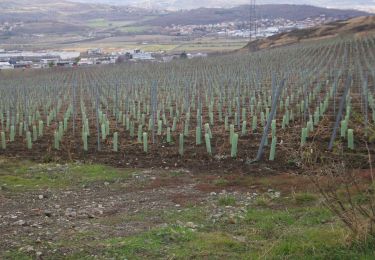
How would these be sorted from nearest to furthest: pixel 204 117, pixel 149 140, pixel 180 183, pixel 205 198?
pixel 205 198 < pixel 180 183 < pixel 149 140 < pixel 204 117

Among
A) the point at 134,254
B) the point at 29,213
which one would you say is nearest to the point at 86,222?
the point at 29,213

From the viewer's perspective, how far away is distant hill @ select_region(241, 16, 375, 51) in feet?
219

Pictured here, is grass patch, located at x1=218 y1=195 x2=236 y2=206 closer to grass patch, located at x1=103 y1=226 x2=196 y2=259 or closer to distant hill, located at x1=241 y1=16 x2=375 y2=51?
grass patch, located at x1=103 y1=226 x2=196 y2=259

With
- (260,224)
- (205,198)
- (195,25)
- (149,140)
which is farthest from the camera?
(195,25)

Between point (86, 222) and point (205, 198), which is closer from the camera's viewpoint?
point (86, 222)

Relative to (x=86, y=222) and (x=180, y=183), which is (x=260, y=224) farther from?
(x=180, y=183)

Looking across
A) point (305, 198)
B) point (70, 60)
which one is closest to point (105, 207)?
point (305, 198)

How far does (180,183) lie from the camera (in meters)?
10.2

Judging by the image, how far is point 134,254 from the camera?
627cm

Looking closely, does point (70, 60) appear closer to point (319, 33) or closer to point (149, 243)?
point (319, 33)

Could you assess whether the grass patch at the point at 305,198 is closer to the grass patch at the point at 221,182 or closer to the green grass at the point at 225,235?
the green grass at the point at 225,235

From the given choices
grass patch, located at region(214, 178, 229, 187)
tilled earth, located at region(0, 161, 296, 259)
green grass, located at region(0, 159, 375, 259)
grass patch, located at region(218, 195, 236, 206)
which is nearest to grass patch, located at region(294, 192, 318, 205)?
green grass, located at region(0, 159, 375, 259)

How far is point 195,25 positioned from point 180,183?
161 m

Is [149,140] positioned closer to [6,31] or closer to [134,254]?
[134,254]
